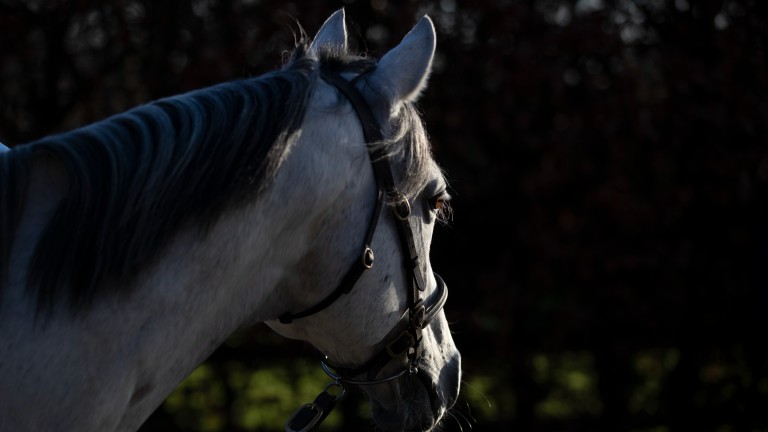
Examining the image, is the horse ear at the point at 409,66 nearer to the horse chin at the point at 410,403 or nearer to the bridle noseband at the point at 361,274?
the bridle noseband at the point at 361,274

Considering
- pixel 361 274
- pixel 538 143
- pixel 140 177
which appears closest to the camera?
pixel 140 177

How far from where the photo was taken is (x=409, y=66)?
1.95 m

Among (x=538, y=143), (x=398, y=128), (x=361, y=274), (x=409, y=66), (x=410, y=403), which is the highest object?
(x=409, y=66)

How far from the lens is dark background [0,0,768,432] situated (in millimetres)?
4488

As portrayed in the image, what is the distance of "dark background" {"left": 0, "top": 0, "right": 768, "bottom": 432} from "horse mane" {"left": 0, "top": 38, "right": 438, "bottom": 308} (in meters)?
2.64

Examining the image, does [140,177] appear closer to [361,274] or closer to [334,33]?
[361,274]

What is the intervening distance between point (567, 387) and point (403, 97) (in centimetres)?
368

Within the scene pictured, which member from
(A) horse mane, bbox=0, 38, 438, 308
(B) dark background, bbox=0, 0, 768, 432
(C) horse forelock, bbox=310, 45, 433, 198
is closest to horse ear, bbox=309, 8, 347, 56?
(C) horse forelock, bbox=310, 45, 433, 198

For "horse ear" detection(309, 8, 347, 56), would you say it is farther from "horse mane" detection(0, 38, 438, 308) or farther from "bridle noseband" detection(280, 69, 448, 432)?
"horse mane" detection(0, 38, 438, 308)

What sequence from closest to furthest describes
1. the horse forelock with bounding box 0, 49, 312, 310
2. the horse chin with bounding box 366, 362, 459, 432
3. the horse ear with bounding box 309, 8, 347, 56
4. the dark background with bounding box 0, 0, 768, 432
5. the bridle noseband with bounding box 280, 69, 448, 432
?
the horse forelock with bounding box 0, 49, 312, 310 → the bridle noseband with bounding box 280, 69, 448, 432 → the horse chin with bounding box 366, 362, 459, 432 → the horse ear with bounding box 309, 8, 347, 56 → the dark background with bounding box 0, 0, 768, 432

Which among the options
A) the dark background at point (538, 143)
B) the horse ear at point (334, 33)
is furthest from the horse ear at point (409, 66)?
the dark background at point (538, 143)

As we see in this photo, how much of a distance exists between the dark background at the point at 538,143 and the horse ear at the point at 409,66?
8.12 ft

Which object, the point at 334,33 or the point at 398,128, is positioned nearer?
the point at 398,128

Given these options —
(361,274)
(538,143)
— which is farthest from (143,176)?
(538,143)
